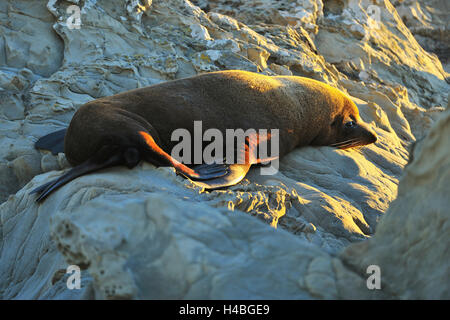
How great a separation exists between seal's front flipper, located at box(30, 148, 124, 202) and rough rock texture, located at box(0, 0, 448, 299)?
8cm

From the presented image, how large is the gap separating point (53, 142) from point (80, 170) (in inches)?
39.5

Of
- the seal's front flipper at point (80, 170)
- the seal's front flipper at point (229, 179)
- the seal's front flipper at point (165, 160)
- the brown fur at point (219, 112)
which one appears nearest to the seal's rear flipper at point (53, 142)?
the brown fur at point (219, 112)

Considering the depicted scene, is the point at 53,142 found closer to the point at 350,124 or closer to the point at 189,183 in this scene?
the point at 189,183

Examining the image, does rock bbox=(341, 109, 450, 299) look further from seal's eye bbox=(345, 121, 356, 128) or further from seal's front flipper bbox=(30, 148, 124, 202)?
seal's eye bbox=(345, 121, 356, 128)

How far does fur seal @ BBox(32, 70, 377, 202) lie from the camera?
13.8 ft

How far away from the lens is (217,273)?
75.5 inches

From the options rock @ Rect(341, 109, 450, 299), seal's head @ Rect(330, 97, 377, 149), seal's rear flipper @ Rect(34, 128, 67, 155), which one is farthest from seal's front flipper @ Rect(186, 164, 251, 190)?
rock @ Rect(341, 109, 450, 299)

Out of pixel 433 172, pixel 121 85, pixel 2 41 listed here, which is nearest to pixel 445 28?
pixel 121 85

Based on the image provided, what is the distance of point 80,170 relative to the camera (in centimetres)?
411

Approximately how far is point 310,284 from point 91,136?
9.30ft

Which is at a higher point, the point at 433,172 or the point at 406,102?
the point at 433,172

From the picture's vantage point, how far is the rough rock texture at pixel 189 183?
1.96m

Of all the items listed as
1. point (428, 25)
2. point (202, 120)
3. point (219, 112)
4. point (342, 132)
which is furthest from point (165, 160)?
point (428, 25)
